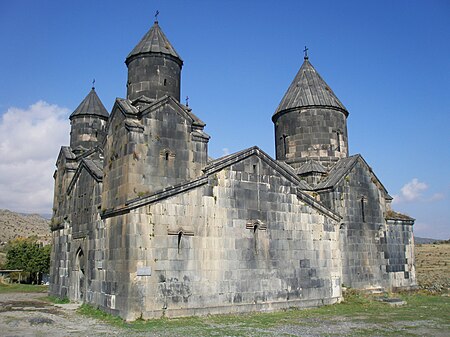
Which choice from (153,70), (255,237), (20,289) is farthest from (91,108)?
(255,237)

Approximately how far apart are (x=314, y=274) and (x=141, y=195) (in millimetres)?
6655

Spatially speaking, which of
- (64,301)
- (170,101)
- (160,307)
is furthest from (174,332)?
(64,301)

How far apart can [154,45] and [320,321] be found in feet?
35.2

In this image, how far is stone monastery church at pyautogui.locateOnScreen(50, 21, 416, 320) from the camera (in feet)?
37.7

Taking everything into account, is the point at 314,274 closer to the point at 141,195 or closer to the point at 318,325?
the point at 318,325

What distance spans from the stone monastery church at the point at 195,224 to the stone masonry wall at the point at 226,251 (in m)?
0.03

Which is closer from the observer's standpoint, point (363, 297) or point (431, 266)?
point (363, 297)

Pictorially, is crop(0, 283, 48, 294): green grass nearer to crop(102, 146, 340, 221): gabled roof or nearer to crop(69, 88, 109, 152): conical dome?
crop(69, 88, 109, 152): conical dome

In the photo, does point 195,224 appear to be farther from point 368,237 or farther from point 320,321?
point 368,237

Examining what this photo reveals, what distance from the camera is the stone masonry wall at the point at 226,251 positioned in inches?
441

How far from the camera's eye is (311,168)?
17875mm

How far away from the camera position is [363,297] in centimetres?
1534

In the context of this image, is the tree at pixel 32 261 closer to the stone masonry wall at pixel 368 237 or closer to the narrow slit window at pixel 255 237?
the narrow slit window at pixel 255 237

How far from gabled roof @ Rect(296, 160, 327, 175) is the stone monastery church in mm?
71
